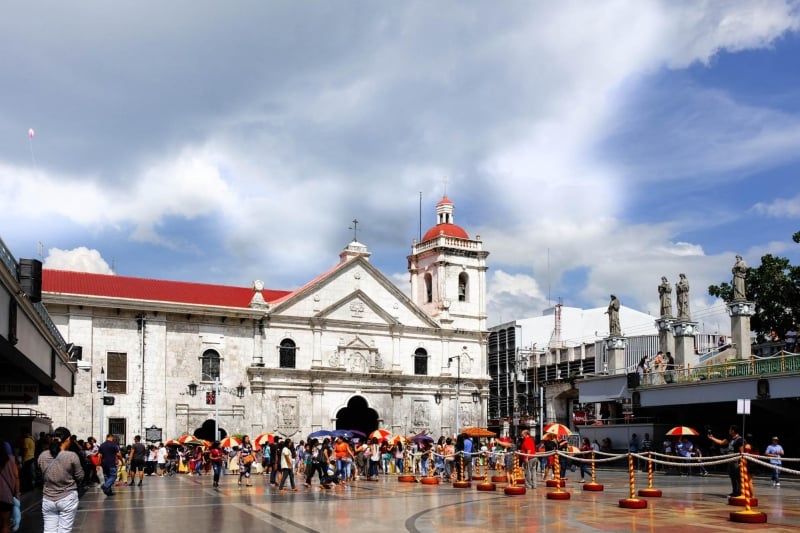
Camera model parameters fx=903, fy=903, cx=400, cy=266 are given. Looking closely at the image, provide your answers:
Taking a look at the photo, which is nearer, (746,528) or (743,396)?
(746,528)

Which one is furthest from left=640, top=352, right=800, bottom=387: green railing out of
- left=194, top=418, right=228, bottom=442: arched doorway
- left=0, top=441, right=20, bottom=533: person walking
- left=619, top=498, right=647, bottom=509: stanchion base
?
left=0, top=441, right=20, bottom=533: person walking

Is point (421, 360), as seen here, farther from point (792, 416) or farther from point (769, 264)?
point (792, 416)

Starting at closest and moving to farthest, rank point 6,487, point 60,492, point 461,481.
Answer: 1. point 60,492
2. point 6,487
3. point 461,481

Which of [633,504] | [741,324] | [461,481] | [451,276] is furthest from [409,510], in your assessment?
[451,276]

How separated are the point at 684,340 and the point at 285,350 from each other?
24112 mm

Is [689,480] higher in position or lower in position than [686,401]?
lower

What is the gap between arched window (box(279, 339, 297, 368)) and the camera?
2181 inches

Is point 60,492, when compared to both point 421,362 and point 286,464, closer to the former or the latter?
point 286,464

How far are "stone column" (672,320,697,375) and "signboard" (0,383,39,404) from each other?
2870 centimetres

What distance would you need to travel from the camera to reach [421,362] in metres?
60.7

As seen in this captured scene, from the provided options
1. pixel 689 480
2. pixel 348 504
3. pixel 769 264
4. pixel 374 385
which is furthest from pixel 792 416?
pixel 374 385

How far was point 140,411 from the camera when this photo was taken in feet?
165

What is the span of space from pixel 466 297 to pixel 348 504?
43296mm

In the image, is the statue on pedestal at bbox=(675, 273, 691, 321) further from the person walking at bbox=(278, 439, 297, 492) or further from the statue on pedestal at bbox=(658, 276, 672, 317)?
the person walking at bbox=(278, 439, 297, 492)
